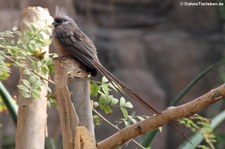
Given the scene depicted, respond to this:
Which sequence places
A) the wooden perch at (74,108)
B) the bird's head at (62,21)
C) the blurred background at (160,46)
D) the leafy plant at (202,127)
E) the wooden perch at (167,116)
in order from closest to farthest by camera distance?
the wooden perch at (167,116) → the wooden perch at (74,108) → the bird's head at (62,21) → the leafy plant at (202,127) → the blurred background at (160,46)

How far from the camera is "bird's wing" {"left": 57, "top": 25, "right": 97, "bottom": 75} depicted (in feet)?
4.86

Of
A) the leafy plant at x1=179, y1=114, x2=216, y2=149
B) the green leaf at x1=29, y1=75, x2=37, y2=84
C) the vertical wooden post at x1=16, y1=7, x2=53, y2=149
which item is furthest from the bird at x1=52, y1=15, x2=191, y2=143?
the leafy plant at x1=179, y1=114, x2=216, y2=149

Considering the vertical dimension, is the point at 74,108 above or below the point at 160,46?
above

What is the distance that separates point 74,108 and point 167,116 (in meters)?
0.26

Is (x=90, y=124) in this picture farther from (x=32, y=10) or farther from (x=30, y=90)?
(x=32, y=10)

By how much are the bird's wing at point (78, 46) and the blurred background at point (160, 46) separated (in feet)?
11.0

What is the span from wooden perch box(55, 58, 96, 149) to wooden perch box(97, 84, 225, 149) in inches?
2.1

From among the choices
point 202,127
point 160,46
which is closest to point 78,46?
point 202,127

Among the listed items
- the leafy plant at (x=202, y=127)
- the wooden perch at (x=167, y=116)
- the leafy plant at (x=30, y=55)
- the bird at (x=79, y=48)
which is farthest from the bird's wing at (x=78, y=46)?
the leafy plant at (x=202, y=127)

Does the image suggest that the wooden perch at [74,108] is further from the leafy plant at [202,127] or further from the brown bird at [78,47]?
the leafy plant at [202,127]

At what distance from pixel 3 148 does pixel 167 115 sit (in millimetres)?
3263

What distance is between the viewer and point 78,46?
1.55 m

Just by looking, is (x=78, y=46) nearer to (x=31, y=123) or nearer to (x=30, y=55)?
(x=30, y=55)

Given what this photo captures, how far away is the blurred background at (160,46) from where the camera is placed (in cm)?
507
